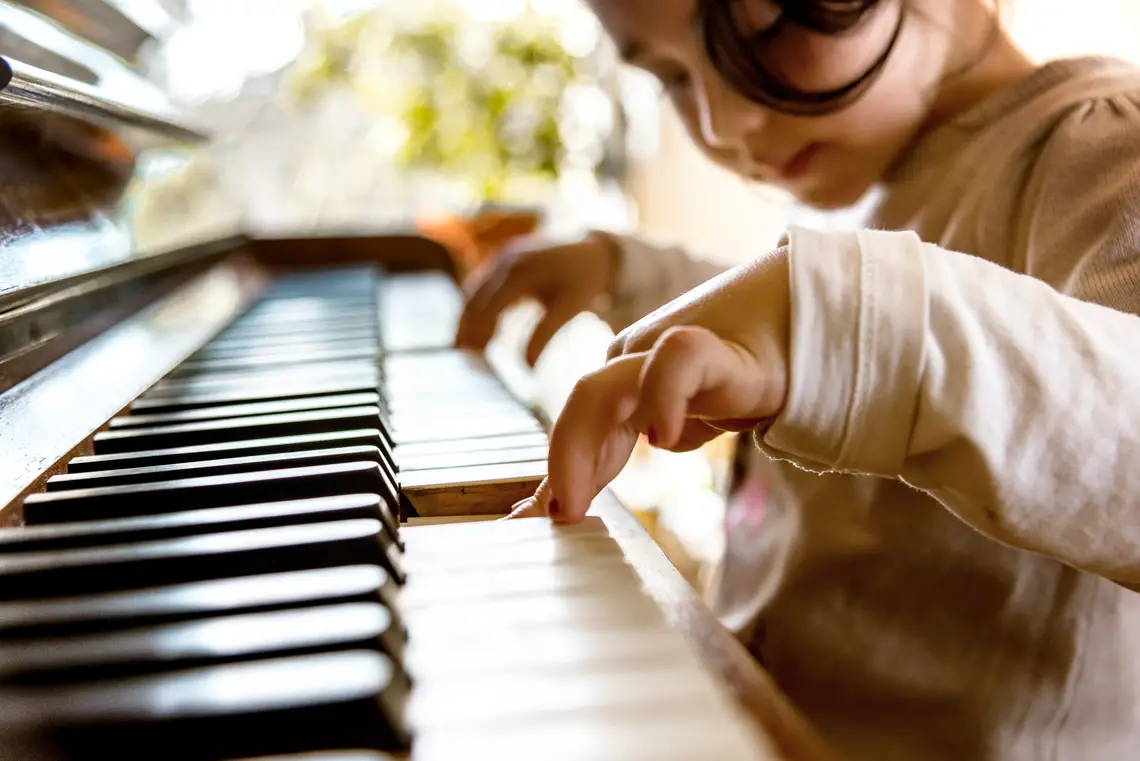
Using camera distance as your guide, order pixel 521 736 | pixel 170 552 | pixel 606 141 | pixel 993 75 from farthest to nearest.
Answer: pixel 606 141, pixel 993 75, pixel 170 552, pixel 521 736

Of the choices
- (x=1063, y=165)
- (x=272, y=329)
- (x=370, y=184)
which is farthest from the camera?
(x=370, y=184)

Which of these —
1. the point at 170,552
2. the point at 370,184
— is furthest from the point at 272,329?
the point at 370,184

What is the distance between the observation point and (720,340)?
0.41 meters

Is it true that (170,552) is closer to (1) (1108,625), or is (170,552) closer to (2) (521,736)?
(2) (521,736)

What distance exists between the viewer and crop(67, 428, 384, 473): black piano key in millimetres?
520

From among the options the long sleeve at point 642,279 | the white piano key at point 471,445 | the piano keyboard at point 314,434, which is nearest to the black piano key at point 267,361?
the piano keyboard at point 314,434

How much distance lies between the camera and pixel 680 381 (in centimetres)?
39

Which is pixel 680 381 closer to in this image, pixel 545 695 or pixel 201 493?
pixel 545 695

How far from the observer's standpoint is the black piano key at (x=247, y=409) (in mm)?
604

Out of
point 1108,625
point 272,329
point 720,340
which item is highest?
point 720,340

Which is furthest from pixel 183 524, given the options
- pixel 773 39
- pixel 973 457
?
pixel 773 39

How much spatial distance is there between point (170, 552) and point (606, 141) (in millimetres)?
2776

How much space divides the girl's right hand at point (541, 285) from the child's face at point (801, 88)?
8.5 inches

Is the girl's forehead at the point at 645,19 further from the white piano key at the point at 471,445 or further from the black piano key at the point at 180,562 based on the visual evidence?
the black piano key at the point at 180,562
